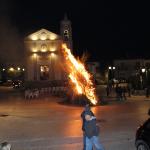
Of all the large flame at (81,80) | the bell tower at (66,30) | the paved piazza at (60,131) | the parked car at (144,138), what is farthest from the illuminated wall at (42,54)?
the parked car at (144,138)

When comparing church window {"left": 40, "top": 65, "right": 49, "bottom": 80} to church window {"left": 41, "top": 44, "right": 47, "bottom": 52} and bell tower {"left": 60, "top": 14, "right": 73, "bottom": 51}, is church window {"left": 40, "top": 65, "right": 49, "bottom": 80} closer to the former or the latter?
church window {"left": 41, "top": 44, "right": 47, "bottom": 52}

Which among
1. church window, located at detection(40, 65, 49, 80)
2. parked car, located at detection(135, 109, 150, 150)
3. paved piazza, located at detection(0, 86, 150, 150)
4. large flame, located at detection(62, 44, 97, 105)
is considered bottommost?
paved piazza, located at detection(0, 86, 150, 150)

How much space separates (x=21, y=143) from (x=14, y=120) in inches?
334

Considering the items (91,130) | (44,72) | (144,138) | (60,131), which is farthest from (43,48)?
(144,138)

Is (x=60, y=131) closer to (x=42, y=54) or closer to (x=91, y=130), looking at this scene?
(x=91, y=130)

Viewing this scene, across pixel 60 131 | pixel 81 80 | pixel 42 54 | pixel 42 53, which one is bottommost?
pixel 60 131

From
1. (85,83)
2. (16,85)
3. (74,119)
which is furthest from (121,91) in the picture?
(16,85)

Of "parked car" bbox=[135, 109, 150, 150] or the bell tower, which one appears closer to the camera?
"parked car" bbox=[135, 109, 150, 150]

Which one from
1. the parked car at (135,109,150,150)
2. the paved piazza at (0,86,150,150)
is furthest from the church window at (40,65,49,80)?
the parked car at (135,109,150,150)

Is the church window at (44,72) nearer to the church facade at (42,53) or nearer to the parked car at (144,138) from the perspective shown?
the church facade at (42,53)

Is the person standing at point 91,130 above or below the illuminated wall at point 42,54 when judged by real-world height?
below

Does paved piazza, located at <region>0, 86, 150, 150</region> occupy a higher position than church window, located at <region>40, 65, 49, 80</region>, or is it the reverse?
church window, located at <region>40, 65, 49, 80</region>

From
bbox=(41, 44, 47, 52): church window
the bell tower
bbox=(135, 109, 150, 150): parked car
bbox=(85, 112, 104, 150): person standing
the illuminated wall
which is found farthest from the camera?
the bell tower

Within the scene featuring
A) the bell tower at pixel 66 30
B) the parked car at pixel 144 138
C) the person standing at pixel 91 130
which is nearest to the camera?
the parked car at pixel 144 138
